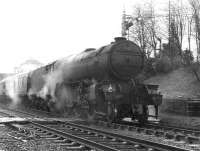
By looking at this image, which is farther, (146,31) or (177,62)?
(146,31)

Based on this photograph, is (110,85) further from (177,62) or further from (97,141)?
(177,62)

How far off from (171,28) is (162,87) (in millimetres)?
7887

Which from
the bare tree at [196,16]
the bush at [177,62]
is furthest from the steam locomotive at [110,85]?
the bush at [177,62]

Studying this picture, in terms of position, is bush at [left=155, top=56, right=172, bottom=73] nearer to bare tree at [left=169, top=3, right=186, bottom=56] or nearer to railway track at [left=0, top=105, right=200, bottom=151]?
bare tree at [left=169, top=3, right=186, bottom=56]

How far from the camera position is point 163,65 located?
32.2 metres

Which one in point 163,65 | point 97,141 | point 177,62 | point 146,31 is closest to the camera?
point 97,141

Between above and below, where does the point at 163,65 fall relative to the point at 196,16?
below

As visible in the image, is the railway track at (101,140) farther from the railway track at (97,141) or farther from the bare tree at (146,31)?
the bare tree at (146,31)

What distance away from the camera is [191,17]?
30.9 metres

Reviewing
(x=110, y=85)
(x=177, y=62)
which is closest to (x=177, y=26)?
(x=177, y=62)

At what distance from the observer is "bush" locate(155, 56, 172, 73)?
105 ft

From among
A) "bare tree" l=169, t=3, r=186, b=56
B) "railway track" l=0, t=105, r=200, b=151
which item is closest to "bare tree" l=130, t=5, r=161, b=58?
"bare tree" l=169, t=3, r=186, b=56

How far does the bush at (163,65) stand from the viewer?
32.1 meters

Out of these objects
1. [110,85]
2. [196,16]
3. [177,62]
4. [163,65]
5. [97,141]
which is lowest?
[97,141]
